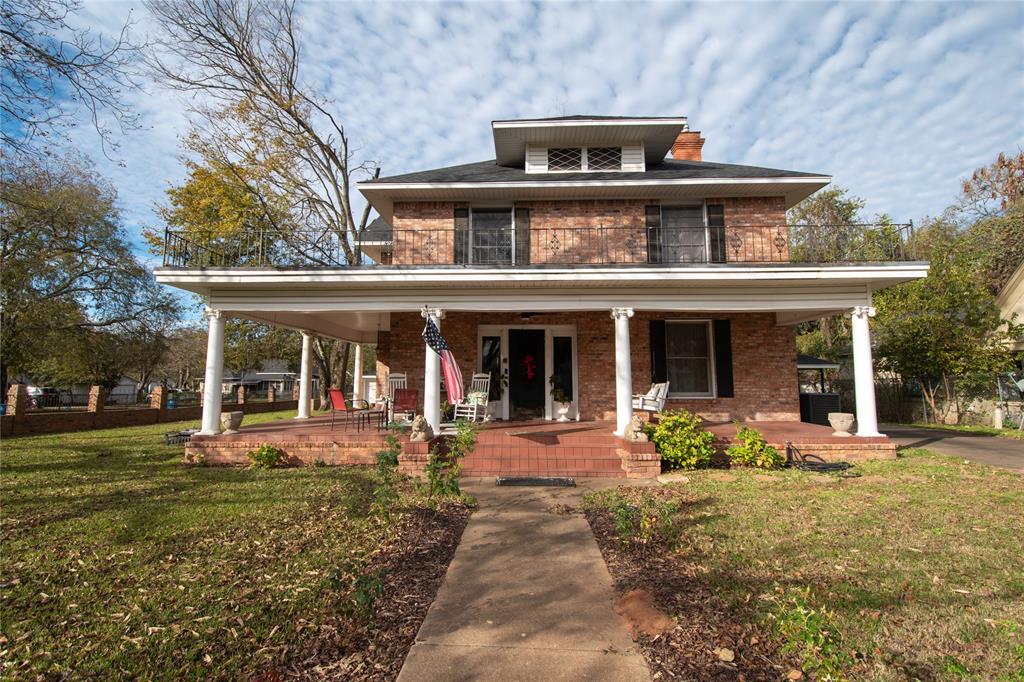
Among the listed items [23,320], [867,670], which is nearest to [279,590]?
[867,670]

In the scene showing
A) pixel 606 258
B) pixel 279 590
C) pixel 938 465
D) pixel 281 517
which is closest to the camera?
pixel 279 590

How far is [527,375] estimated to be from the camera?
1097 centimetres

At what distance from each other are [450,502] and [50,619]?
3.61 m

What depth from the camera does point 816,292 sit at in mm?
8820

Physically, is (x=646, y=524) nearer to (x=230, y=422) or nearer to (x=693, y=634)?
(x=693, y=634)

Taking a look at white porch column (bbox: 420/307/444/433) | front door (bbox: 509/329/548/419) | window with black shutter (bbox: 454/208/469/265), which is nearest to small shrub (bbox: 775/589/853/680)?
white porch column (bbox: 420/307/444/433)

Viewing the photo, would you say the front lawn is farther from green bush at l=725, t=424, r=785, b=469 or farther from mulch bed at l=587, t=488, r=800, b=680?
green bush at l=725, t=424, r=785, b=469

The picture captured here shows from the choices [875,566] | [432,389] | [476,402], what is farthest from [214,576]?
[476,402]

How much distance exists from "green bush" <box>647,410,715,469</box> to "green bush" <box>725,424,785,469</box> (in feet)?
1.34

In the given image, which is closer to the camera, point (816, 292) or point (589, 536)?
point (589, 536)

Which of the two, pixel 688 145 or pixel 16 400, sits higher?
pixel 688 145

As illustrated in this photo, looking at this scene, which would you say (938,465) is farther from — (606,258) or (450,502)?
(450,502)

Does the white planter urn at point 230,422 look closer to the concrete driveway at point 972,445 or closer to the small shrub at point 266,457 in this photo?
the small shrub at point 266,457

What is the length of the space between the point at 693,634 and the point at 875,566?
2119mm
